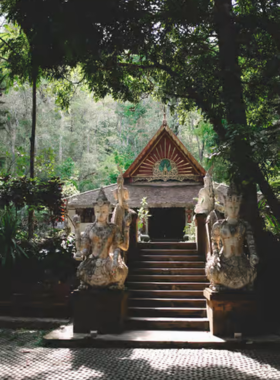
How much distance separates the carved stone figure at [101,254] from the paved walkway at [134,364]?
42.5 inches

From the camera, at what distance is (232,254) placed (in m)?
6.21

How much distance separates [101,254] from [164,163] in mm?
10293

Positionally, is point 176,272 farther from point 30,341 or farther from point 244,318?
point 30,341

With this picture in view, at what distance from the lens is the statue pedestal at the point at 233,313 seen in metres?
5.87

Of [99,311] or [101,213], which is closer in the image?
[99,311]

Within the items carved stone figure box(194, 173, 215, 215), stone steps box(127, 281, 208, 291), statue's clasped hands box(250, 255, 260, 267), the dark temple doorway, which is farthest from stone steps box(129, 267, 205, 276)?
the dark temple doorway

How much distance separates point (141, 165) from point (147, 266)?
858cm

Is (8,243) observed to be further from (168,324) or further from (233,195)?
(233,195)

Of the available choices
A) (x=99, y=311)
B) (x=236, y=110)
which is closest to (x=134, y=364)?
(x=99, y=311)

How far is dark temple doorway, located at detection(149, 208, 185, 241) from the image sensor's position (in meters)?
17.8

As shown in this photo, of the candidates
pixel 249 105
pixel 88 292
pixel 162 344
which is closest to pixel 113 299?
Answer: pixel 88 292

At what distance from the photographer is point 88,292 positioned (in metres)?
6.05

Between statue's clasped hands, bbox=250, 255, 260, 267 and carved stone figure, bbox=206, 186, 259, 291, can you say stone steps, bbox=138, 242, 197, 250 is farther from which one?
statue's clasped hands, bbox=250, 255, 260, 267

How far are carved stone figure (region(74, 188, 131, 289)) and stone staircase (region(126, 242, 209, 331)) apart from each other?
97 centimetres
